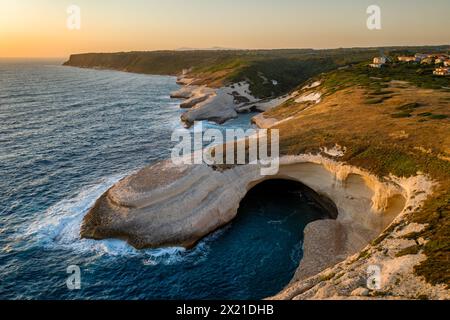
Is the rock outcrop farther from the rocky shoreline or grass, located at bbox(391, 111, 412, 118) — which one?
the rocky shoreline

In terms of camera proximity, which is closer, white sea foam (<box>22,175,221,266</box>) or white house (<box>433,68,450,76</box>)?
white sea foam (<box>22,175,221,266</box>)

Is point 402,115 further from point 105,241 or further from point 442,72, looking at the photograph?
point 442,72

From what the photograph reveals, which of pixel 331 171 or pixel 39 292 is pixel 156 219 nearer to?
pixel 39 292

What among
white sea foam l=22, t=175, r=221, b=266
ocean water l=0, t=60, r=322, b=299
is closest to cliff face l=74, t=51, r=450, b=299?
white sea foam l=22, t=175, r=221, b=266

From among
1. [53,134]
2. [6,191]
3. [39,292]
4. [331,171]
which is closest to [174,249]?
[39,292]
